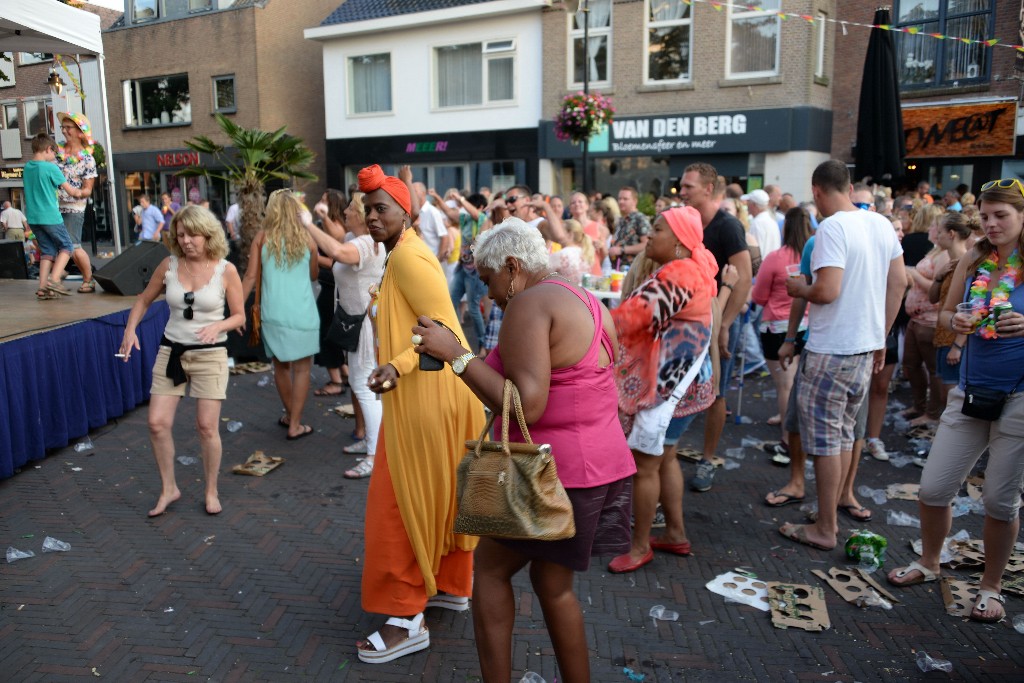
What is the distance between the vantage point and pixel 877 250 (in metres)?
4.10

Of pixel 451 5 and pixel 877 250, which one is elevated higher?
pixel 451 5

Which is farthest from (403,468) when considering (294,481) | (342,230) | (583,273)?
(583,273)

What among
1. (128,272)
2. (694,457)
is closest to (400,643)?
(694,457)

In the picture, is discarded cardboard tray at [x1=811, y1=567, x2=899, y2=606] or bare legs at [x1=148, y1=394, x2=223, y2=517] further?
bare legs at [x1=148, y1=394, x2=223, y2=517]

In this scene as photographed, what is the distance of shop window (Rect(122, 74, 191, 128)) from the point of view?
25.6 metres

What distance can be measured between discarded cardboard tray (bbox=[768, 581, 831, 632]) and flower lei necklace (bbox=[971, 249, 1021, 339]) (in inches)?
58.1

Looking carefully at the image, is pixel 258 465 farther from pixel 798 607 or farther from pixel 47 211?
pixel 47 211

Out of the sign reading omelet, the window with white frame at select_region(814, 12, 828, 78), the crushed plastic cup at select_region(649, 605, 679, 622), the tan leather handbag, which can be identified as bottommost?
the crushed plastic cup at select_region(649, 605, 679, 622)

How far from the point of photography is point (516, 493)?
7.71ft

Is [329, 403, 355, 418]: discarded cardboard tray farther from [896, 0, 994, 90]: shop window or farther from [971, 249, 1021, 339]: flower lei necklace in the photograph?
[896, 0, 994, 90]: shop window

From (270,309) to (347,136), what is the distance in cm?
1928

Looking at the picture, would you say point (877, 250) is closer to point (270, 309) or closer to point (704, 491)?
point (704, 491)

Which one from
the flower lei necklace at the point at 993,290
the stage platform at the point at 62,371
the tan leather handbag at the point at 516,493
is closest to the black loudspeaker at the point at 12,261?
the stage platform at the point at 62,371

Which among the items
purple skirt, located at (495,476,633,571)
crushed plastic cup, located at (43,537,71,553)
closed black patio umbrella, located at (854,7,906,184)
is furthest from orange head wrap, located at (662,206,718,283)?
closed black patio umbrella, located at (854,7,906,184)
